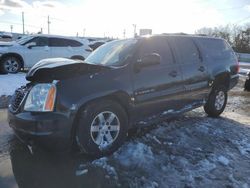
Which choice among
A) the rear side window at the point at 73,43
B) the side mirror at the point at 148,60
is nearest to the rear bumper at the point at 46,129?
the side mirror at the point at 148,60

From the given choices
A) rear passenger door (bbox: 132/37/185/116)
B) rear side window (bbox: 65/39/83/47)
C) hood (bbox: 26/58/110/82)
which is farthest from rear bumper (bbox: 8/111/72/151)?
rear side window (bbox: 65/39/83/47)

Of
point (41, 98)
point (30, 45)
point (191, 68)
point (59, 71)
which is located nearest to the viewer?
point (41, 98)

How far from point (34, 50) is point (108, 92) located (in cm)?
928

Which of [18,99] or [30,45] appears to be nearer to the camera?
[18,99]

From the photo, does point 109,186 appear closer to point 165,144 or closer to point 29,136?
point 29,136

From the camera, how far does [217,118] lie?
6.78 m

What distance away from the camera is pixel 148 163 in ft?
13.6

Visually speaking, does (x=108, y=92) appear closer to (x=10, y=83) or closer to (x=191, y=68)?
(x=191, y=68)

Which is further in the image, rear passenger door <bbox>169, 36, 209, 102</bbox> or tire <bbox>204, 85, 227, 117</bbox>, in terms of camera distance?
tire <bbox>204, 85, 227, 117</bbox>

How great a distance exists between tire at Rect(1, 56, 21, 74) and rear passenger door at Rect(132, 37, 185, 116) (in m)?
8.36

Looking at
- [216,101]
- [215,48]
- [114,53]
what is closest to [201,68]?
[215,48]

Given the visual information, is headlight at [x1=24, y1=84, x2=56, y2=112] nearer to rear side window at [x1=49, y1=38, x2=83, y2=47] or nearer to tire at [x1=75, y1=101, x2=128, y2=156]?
tire at [x1=75, y1=101, x2=128, y2=156]

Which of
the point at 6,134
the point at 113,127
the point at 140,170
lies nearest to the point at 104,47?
the point at 113,127

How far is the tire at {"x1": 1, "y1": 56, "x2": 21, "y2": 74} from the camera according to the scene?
11848mm
